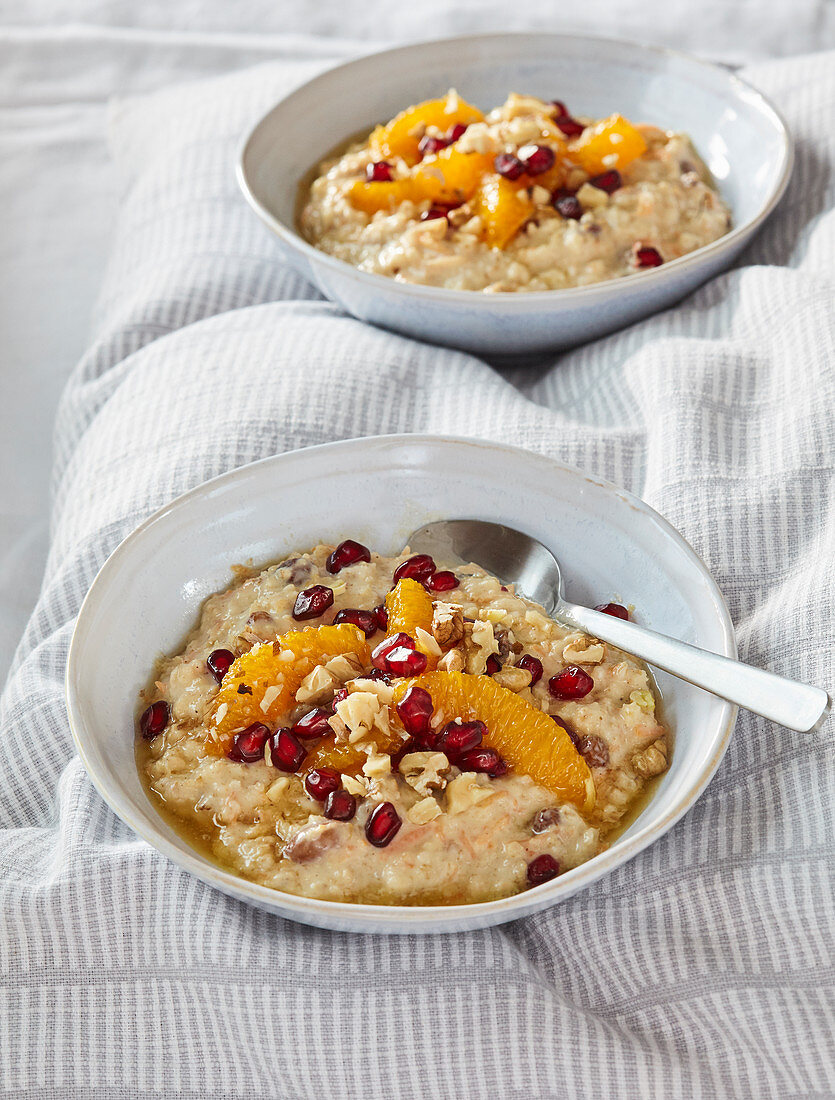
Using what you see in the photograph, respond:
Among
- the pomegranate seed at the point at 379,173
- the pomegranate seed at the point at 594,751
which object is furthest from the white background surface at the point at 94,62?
the pomegranate seed at the point at 594,751

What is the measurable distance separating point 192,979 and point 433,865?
16.5 inches

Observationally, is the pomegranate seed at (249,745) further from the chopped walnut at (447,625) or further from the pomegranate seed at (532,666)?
the pomegranate seed at (532,666)

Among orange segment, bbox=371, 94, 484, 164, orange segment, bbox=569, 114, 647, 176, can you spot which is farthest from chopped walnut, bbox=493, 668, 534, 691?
orange segment, bbox=371, 94, 484, 164

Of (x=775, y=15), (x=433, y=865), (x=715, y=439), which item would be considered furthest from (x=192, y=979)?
(x=775, y=15)

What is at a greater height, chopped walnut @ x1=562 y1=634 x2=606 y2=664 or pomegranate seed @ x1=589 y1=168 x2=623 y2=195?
pomegranate seed @ x1=589 y1=168 x2=623 y2=195

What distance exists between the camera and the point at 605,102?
143 inches

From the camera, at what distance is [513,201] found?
115 inches

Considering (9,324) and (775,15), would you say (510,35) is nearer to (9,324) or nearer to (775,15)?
(775,15)

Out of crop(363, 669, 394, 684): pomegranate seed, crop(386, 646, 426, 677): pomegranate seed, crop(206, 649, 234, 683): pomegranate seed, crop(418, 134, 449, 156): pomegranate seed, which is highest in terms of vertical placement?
crop(418, 134, 449, 156): pomegranate seed

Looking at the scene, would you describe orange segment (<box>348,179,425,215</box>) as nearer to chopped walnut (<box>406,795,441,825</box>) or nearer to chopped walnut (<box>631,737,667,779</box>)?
chopped walnut (<box>631,737,667,779</box>)

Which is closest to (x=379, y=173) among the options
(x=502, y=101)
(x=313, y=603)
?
(x=502, y=101)

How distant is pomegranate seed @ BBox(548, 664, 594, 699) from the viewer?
1.89 metres

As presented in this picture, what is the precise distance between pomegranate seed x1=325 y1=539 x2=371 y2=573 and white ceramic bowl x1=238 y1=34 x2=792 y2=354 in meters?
0.79

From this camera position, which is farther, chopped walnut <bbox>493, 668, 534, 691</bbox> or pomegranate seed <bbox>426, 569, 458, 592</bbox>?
pomegranate seed <bbox>426, 569, 458, 592</bbox>
